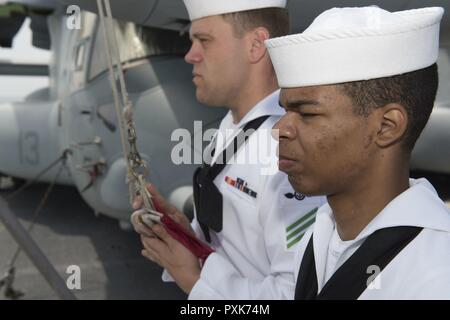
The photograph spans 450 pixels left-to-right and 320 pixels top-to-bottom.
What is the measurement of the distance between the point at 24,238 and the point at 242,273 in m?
1.21

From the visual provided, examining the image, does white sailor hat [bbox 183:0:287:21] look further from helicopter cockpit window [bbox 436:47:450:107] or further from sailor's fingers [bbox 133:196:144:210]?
helicopter cockpit window [bbox 436:47:450:107]

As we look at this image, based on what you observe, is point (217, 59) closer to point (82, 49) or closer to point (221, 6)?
point (221, 6)

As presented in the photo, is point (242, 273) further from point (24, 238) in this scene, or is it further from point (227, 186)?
point (24, 238)

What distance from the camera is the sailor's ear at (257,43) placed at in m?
1.82

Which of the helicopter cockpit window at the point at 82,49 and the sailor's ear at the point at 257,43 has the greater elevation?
the sailor's ear at the point at 257,43

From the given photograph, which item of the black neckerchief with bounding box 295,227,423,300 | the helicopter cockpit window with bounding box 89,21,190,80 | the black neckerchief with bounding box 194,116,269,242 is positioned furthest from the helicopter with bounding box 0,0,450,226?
the black neckerchief with bounding box 295,227,423,300

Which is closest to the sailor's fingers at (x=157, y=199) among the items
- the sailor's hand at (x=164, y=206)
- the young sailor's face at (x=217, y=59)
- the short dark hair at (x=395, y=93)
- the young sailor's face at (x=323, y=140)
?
the sailor's hand at (x=164, y=206)

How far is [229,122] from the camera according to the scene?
2.00 metres

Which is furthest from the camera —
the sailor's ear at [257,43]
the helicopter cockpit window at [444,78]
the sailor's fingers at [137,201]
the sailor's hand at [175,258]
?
the helicopter cockpit window at [444,78]

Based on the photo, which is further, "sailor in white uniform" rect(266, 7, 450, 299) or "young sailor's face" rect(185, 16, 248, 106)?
"young sailor's face" rect(185, 16, 248, 106)

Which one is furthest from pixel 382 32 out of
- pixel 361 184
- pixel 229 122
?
pixel 229 122

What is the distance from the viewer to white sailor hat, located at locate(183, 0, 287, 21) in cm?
182

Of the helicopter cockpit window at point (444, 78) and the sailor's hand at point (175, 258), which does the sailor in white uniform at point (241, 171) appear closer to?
the sailor's hand at point (175, 258)

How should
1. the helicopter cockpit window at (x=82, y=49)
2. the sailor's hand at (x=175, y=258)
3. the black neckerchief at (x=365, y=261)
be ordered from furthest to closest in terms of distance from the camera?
the helicopter cockpit window at (x=82, y=49), the sailor's hand at (x=175, y=258), the black neckerchief at (x=365, y=261)
